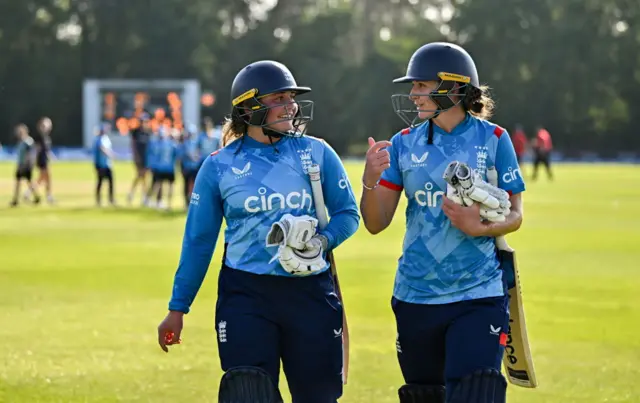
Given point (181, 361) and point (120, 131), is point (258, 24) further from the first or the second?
point (181, 361)

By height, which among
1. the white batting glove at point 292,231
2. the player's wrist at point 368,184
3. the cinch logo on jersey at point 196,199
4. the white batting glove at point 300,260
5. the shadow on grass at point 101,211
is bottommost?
the shadow on grass at point 101,211

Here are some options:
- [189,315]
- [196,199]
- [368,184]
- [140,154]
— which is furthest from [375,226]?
[140,154]

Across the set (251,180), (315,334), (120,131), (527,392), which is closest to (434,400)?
(315,334)

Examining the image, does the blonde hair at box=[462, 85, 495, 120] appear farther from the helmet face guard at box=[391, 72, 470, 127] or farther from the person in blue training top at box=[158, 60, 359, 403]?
the person in blue training top at box=[158, 60, 359, 403]

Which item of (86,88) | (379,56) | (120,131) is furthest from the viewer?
(379,56)

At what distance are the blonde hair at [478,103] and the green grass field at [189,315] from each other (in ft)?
8.85

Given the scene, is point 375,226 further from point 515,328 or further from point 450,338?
point 515,328

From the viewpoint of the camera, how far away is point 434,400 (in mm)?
5664

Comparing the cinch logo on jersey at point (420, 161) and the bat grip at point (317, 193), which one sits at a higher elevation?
the cinch logo on jersey at point (420, 161)

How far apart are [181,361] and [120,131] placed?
63.6 m

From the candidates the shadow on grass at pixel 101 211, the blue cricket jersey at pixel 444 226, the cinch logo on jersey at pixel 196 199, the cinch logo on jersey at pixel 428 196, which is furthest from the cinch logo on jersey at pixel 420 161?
the shadow on grass at pixel 101 211

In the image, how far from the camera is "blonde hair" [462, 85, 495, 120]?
227 inches

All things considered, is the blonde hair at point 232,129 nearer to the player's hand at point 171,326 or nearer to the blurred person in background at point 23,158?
the player's hand at point 171,326

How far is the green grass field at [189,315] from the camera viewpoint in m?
8.39
